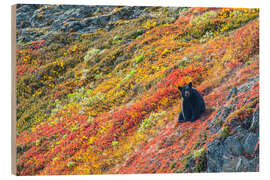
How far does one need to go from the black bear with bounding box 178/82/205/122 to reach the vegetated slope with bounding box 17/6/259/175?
0.32 meters

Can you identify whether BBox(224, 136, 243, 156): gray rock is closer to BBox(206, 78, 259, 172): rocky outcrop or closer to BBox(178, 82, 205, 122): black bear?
BBox(206, 78, 259, 172): rocky outcrop

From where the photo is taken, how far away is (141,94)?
14.8 meters

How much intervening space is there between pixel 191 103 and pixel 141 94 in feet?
9.03

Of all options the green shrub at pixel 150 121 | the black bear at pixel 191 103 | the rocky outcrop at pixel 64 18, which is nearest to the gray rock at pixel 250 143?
the black bear at pixel 191 103

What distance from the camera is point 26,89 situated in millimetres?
14031

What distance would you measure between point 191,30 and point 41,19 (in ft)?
24.5

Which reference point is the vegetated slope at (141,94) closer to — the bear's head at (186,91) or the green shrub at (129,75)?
the green shrub at (129,75)

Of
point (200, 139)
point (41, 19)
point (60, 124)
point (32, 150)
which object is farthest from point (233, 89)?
point (41, 19)

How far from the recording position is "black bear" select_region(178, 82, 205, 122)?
1275 centimetres

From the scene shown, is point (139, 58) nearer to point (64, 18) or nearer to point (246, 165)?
point (64, 18)

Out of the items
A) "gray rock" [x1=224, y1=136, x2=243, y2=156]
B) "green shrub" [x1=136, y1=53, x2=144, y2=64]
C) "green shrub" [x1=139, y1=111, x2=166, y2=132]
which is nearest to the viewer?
"gray rock" [x1=224, y1=136, x2=243, y2=156]

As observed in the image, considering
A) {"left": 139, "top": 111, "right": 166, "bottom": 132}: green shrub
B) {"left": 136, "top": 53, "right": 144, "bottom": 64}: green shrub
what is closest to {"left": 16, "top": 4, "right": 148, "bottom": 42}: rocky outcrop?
{"left": 136, "top": 53, "right": 144, "bottom": 64}: green shrub

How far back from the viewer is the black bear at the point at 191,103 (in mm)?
12750

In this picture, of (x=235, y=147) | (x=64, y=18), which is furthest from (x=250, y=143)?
(x=64, y=18)
